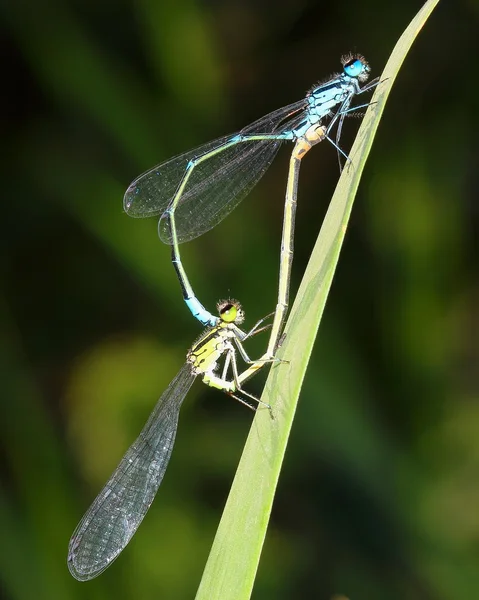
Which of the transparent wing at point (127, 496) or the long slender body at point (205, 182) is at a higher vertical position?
the long slender body at point (205, 182)

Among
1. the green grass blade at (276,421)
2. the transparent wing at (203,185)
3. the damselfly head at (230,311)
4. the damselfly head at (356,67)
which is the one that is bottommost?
the green grass blade at (276,421)

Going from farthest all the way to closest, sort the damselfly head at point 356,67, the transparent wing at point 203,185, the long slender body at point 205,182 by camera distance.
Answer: the transparent wing at point 203,185, the long slender body at point 205,182, the damselfly head at point 356,67

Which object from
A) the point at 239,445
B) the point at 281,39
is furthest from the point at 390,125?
the point at 239,445

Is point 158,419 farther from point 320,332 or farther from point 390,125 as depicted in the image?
point 390,125

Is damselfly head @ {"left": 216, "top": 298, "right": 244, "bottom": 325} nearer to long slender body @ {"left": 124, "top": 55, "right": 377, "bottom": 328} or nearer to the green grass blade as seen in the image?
long slender body @ {"left": 124, "top": 55, "right": 377, "bottom": 328}

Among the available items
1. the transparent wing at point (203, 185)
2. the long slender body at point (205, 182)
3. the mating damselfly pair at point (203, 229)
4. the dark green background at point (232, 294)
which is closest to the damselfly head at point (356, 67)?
the mating damselfly pair at point (203, 229)

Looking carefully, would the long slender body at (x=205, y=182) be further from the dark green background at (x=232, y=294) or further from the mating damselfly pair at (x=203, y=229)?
the dark green background at (x=232, y=294)

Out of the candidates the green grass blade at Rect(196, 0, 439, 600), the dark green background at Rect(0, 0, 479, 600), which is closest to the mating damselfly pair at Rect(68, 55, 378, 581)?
the green grass blade at Rect(196, 0, 439, 600)

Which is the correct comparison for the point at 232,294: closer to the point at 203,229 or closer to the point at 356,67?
the point at 203,229

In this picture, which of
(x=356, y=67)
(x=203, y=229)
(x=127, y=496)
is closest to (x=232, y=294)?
→ (x=203, y=229)
